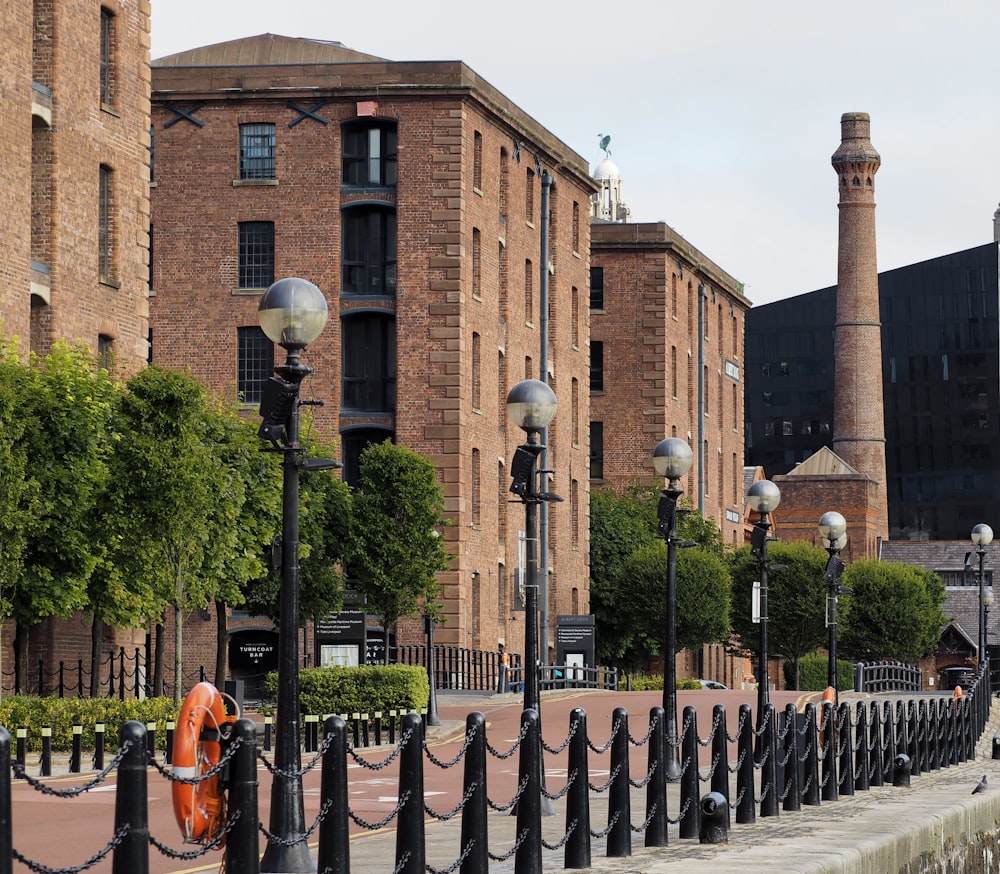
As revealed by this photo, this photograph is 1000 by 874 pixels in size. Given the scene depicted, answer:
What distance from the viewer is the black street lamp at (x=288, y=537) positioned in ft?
42.1

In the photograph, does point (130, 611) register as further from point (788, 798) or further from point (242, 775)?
point (242, 775)

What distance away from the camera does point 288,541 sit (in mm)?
14195

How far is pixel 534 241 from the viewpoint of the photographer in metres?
61.9

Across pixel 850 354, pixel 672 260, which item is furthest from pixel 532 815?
pixel 850 354

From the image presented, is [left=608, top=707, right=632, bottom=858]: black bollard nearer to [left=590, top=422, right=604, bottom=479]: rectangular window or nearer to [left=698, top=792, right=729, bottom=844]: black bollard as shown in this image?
[left=698, top=792, right=729, bottom=844]: black bollard

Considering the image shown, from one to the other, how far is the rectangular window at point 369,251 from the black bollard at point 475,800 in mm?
43470

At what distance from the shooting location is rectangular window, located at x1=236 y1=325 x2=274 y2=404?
56.0 metres

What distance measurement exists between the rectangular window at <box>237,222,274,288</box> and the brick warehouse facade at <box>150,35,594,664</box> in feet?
0.14

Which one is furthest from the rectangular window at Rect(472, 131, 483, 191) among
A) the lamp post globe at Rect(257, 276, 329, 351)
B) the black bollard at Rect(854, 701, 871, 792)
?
the lamp post globe at Rect(257, 276, 329, 351)

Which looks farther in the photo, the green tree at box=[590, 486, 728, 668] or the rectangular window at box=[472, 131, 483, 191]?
the green tree at box=[590, 486, 728, 668]

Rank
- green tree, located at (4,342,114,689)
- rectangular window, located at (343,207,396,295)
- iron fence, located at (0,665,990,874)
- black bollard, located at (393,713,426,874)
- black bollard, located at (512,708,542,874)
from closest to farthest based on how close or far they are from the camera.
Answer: iron fence, located at (0,665,990,874), black bollard, located at (393,713,426,874), black bollard, located at (512,708,542,874), green tree, located at (4,342,114,689), rectangular window, located at (343,207,396,295)

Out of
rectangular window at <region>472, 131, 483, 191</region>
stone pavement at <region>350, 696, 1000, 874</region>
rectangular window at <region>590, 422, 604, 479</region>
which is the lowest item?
stone pavement at <region>350, 696, 1000, 874</region>

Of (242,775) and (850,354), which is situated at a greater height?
(850,354)

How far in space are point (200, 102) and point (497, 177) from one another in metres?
8.65
